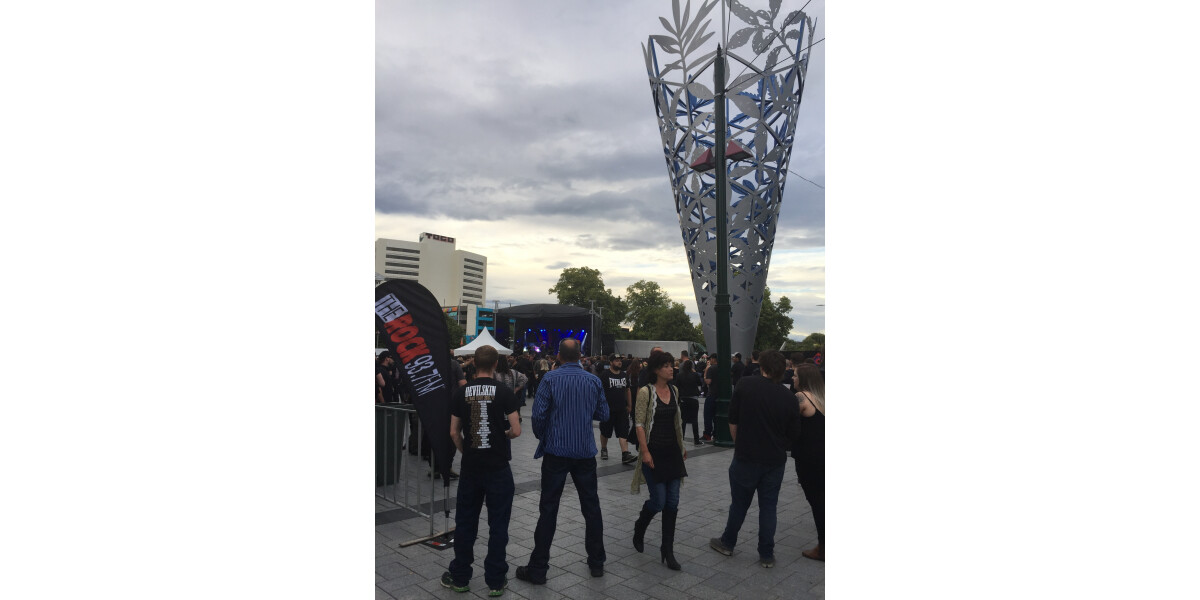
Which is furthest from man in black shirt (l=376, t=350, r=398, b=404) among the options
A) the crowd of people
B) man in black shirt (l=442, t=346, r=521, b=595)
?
man in black shirt (l=442, t=346, r=521, b=595)

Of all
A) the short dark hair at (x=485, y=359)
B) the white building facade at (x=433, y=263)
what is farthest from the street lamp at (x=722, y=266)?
the white building facade at (x=433, y=263)

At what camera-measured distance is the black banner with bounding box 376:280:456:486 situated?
4.46m

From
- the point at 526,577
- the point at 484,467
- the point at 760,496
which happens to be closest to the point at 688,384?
the point at 760,496

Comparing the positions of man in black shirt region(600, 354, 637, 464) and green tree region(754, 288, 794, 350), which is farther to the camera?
green tree region(754, 288, 794, 350)

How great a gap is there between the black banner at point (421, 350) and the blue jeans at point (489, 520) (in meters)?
0.63

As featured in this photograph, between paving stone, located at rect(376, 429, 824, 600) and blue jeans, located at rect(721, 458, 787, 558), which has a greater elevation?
blue jeans, located at rect(721, 458, 787, 558)

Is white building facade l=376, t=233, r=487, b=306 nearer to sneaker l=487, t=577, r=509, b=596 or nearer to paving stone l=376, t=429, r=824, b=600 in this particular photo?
paving stone l=376, t=429, r=824, b=600

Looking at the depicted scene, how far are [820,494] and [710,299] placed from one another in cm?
1830

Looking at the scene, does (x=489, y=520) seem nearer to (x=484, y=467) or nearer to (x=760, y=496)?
(x=484, y=467)

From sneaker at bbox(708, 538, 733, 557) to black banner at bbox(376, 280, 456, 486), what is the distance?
214 cm

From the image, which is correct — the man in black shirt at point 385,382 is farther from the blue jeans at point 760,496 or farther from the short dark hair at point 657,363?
the blue jeans at point 760,496

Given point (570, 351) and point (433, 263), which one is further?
point (433, 263)

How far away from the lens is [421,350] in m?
4.50

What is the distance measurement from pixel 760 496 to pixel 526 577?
5.85ft
